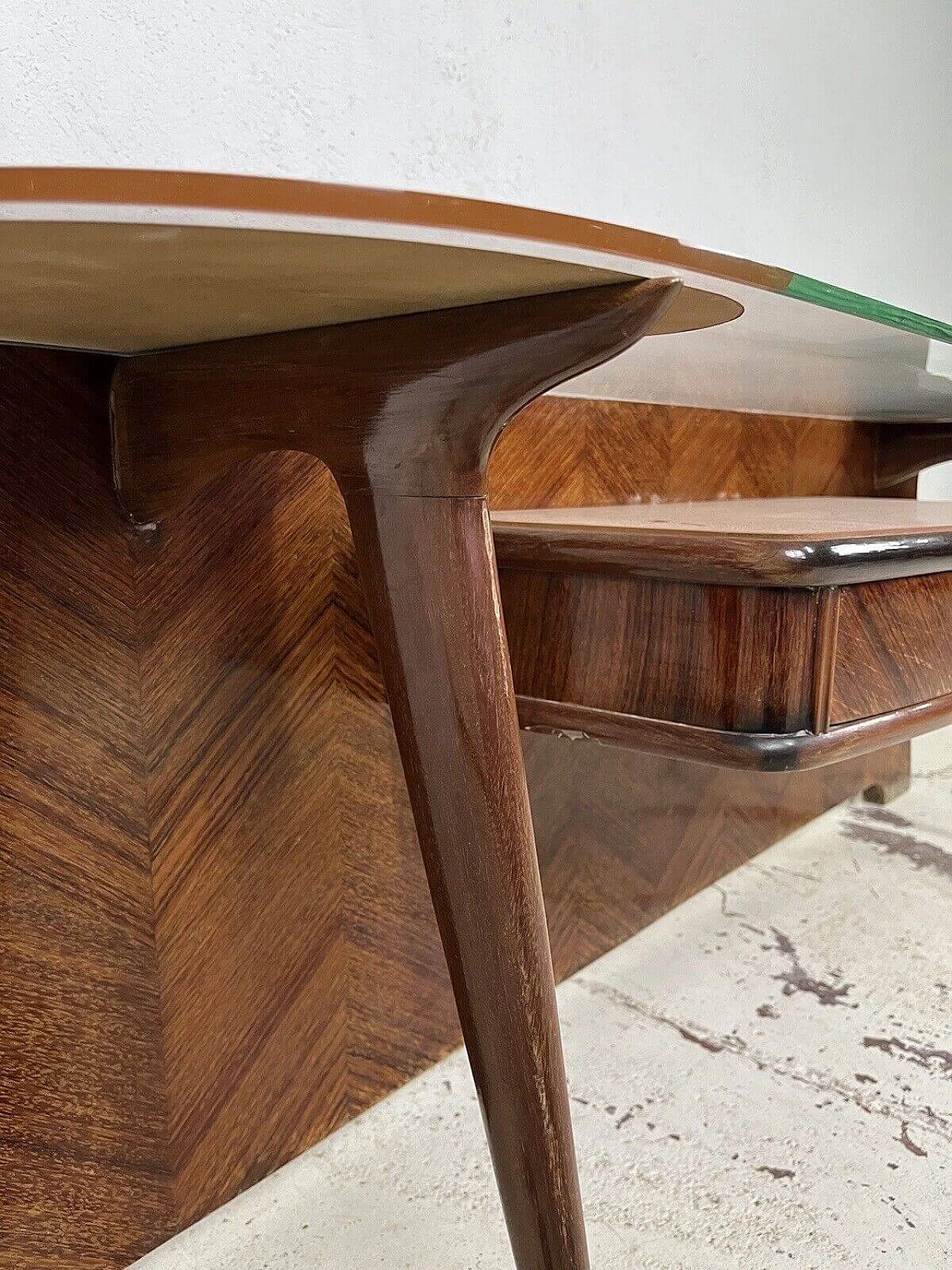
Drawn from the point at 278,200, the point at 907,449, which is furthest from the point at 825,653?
the point at 907,449

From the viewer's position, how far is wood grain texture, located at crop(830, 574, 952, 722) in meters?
0.55

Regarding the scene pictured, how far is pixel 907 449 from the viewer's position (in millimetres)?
1334

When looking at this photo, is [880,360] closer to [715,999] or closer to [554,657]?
[554,657]

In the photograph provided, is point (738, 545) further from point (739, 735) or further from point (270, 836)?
point (270, 836)

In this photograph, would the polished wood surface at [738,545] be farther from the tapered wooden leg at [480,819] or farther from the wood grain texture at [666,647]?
the tapered wooden leg at [480,819]

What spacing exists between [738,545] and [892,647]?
13cm

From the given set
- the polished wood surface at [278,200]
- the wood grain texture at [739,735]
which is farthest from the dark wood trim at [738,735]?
the polished wood surface at [278,200]

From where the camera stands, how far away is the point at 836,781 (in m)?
1.31

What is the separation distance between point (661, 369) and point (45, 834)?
0.48 meters

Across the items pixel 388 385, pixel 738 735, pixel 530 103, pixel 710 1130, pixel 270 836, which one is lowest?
pixel 710 1130

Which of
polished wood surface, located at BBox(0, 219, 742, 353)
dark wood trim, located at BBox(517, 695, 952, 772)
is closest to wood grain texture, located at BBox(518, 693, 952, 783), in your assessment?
dark wood trim, located at BBox(517, 695, 952, 772)

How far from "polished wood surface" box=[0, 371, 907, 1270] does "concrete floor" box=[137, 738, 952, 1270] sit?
5cm

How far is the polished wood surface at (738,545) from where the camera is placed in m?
0.52

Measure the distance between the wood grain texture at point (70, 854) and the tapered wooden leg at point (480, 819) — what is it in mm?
172
